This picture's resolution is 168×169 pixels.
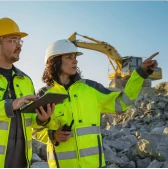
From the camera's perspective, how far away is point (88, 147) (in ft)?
10.3

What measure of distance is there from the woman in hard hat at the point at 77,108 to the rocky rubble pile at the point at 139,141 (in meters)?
2.57

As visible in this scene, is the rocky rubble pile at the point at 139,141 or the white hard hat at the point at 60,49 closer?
the white hard hat at the point at 60,49

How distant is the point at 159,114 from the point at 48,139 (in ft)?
39.6

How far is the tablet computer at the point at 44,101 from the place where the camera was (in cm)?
281

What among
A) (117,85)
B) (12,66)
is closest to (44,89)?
(12,66)

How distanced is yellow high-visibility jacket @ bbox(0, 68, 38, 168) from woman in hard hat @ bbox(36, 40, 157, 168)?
20 cm

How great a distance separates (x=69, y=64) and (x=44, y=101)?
0.70 m

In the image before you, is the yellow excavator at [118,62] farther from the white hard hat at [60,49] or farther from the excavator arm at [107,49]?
the white hard hat at [60,49]

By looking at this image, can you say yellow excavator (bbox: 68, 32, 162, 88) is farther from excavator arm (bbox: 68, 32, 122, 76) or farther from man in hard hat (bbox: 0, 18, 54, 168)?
man in hard hat (bbox: 0, 18, 54, 168)

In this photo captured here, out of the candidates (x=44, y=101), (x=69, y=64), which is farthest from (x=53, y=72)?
(x=44, y=101)

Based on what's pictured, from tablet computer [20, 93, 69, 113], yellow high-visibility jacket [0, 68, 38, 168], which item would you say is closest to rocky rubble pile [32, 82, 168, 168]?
yellow high-visibility jacket [0, 68, 38, 168]

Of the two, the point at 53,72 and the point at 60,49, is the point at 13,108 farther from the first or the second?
the point at 60,49

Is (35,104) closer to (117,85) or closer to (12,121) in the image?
(12,121)

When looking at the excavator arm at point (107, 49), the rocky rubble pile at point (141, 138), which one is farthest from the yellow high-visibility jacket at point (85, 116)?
the excavator arm at point (107, 49)
